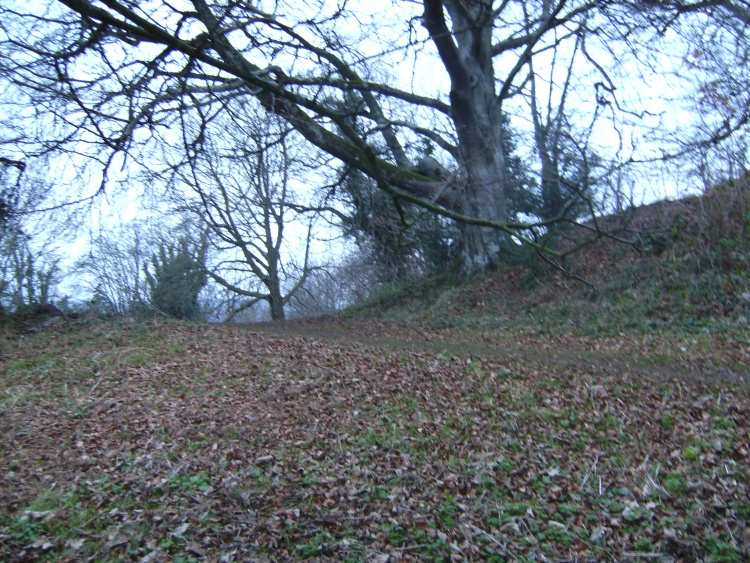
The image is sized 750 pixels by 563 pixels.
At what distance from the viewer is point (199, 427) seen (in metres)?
7.41

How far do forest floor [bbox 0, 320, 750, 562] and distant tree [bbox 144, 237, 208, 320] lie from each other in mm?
11283

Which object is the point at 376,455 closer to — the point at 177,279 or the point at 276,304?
the point at 177,279

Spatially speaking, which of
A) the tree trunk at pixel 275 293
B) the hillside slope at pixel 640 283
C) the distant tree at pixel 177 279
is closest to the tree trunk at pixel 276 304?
the tree trunk at pixel 275 293

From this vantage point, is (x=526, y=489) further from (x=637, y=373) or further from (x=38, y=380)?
(x=38, y=380)

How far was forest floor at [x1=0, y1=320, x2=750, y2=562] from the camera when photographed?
519 centimetres

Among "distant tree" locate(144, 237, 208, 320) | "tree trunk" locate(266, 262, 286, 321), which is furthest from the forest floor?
"tree trunk" locate(266, 262, 286, 321)

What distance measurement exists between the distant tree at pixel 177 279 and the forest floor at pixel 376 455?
11.3m

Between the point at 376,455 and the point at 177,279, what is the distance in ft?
55.7

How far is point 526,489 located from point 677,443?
174 centimetres

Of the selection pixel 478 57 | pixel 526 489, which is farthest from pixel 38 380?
pixel 478 57

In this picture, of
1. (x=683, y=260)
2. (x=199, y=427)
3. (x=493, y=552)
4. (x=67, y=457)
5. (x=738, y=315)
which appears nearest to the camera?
(x=493, y=552)

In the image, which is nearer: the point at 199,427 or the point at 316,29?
the point at 199,427

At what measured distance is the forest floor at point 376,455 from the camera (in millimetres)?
5191

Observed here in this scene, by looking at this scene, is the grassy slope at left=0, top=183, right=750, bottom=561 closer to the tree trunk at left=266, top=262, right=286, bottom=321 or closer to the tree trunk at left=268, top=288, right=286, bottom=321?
the tree trunk at left=266, top=262, right=286, bottom=321
